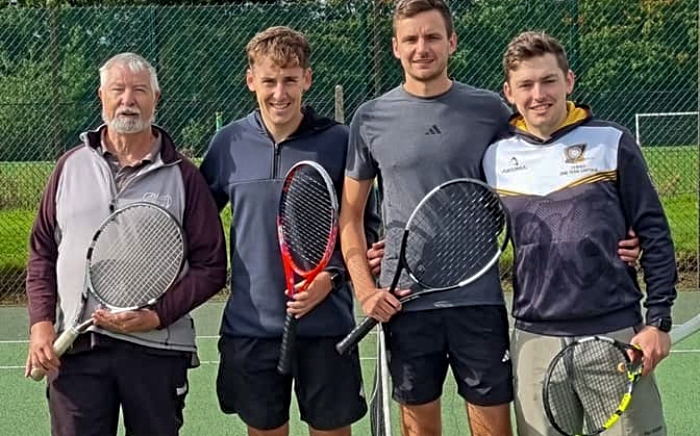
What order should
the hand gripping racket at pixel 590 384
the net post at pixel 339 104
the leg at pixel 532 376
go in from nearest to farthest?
the hand gripping racket at pixel 590 384 → the leg at pixel 532 376 → the net post at pixel 339 104

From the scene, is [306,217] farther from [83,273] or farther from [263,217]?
[83,273]

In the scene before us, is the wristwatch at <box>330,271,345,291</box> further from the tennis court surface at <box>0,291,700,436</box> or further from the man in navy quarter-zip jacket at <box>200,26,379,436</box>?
the tennis court surface at <box>0,291,700,436</box>

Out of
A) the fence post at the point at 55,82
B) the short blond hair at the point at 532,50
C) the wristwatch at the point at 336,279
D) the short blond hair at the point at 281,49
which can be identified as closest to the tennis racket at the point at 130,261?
the wristwatch at the point at 336,279

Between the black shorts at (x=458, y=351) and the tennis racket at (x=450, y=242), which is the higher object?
the tennis racket at (x=450, y=242)

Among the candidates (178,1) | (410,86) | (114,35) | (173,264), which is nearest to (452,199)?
(410,86)

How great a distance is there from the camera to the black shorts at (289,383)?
11.0ft

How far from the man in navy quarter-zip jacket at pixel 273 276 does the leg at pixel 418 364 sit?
0.65ft

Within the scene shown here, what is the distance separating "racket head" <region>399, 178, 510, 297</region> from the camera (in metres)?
3.11

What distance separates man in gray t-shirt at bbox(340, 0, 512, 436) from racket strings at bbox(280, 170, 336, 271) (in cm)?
8

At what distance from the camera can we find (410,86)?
3242mm

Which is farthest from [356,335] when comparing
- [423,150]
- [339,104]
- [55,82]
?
[55,82]

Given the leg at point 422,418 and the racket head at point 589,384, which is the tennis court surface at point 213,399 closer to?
the leg at point 422,418

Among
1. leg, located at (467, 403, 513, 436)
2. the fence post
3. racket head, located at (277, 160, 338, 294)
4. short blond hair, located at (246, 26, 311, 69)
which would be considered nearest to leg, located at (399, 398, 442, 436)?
leg, located at (467, 403, 513, 436)

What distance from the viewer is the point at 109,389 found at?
3.17 metres
